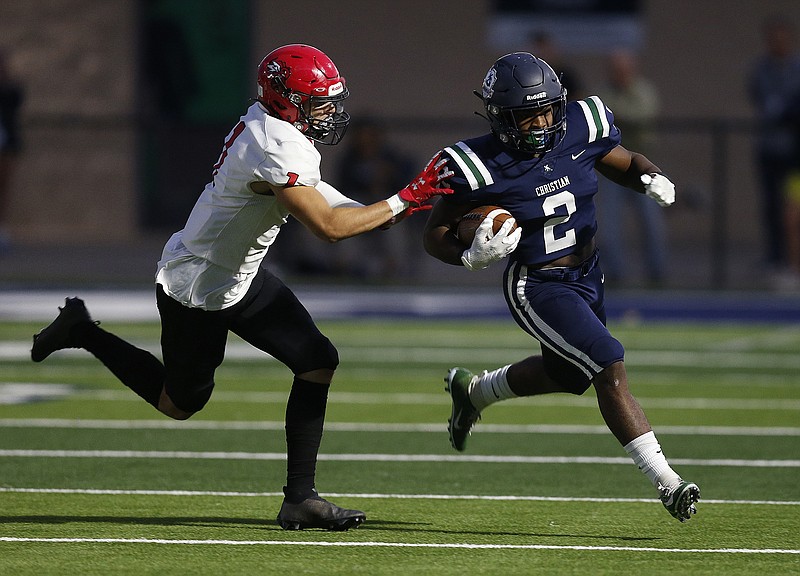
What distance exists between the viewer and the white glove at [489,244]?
545cm

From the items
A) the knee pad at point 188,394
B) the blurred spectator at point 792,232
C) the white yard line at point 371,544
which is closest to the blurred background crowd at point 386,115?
the blurred spectator at point 792,232

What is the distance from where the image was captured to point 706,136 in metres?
15.5

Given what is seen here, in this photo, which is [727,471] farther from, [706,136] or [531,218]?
[706,136]

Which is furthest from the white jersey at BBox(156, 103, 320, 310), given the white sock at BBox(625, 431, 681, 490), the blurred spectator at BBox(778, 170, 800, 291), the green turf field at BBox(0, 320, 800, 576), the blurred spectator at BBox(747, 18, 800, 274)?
the blurred spectator at BBox(747, 18, 800, 274)

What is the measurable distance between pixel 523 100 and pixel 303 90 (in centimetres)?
82

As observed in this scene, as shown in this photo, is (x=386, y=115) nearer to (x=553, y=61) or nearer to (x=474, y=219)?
(x=553, y=61)

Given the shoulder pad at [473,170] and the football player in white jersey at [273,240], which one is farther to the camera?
the shoulder pad at [473,170]

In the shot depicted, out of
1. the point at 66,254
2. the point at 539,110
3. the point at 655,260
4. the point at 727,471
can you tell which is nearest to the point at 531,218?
the point at 539,110

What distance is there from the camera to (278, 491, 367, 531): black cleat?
18.5 feet

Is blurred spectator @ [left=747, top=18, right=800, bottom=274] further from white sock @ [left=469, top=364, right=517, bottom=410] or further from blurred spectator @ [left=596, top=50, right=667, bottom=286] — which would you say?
white sock @ [left=469, top=364, right=517, bottom=410]

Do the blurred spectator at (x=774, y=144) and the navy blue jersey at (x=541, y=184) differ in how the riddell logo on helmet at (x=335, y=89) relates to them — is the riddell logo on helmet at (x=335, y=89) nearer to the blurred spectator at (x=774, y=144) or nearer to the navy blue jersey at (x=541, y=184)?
the navy blue jersey at (x=541, y=184)

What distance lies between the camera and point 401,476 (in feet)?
22.5

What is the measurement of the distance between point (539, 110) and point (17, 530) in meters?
2.46

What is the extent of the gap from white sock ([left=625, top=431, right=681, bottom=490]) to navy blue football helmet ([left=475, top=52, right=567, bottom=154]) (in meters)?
1.17
